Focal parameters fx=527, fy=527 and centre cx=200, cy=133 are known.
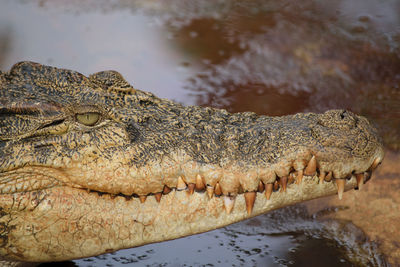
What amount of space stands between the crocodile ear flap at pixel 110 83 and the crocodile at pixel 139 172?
0.61 feet

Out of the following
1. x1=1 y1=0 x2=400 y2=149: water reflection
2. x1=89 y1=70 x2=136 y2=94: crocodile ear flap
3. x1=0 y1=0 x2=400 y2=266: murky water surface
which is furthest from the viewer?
x1=1 y1=0 x2=400 y2=149: water reflection

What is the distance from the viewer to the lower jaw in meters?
2.46

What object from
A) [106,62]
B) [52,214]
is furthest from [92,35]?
[52,214]

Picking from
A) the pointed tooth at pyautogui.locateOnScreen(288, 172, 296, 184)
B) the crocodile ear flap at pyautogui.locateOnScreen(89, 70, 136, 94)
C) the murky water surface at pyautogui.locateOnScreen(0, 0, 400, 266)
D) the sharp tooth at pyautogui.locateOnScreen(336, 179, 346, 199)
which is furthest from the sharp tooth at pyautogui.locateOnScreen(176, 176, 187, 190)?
the murky water surface at pyautogui.locateOnScreen(0, 0, 400, 266)

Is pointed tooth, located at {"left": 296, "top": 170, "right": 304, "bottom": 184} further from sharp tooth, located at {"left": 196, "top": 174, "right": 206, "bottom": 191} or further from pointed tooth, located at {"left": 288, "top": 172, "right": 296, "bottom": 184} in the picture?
sharp tooth, located at {"left": 196, "top": 174, "right": 206, "bottom": 191}

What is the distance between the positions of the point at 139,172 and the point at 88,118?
1.31 ft

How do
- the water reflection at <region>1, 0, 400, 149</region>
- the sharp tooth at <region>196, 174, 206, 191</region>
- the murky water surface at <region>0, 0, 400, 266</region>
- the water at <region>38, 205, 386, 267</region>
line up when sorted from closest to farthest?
the sharp tooth at <region>196, 174, 206, 191</region>, the water at <region>38, 205, 386, 267</region>, the murky water surface at <region>0, 0, 400, 266</region>, the water reflection at <region>1, 0, 400, 149</region>

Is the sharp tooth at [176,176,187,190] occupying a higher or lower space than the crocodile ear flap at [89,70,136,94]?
lower

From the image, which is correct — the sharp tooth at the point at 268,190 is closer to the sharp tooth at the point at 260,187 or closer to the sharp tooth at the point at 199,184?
the sharp tooth at the point at 260,187

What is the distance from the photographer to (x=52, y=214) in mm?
2463

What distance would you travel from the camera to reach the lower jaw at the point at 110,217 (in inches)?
96.7

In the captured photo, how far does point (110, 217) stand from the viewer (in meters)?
2.48

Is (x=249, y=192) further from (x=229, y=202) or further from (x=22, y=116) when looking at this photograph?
(x=22, y=116)

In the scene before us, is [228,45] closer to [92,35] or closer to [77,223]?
[92,35]
